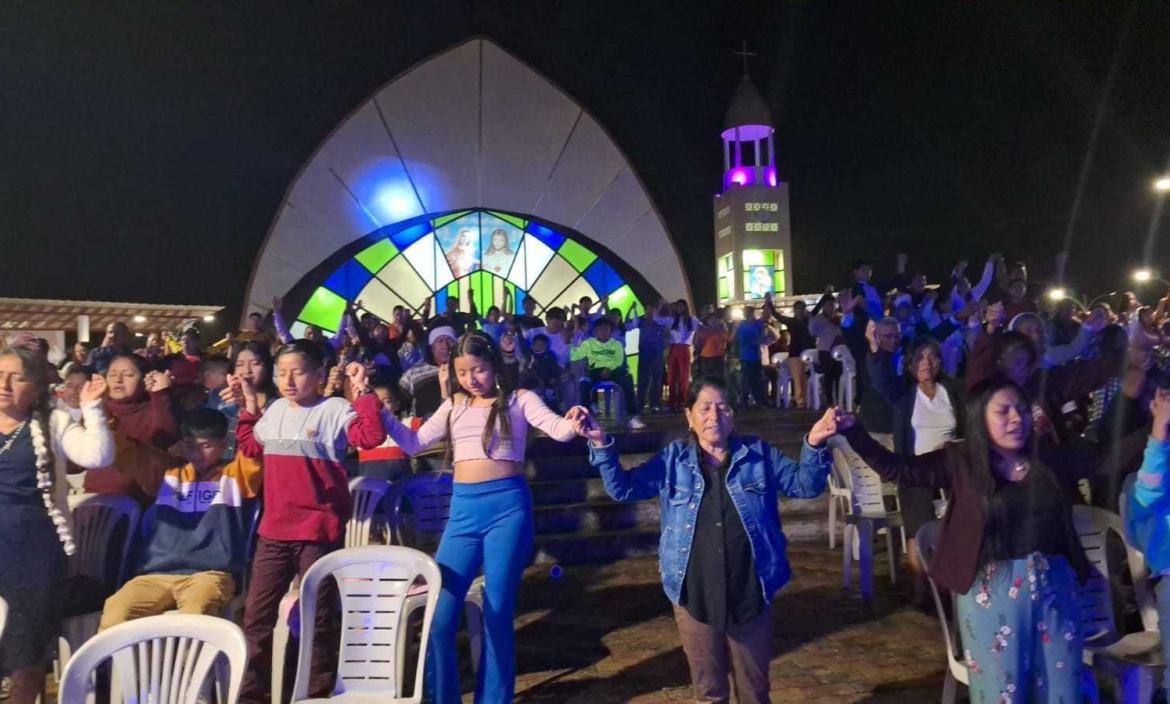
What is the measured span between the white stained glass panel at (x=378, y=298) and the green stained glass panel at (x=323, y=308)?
24.9 inches

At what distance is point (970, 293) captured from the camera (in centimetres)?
936

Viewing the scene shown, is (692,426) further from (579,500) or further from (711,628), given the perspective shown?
(579,500)

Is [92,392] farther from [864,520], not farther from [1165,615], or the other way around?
[864,520]

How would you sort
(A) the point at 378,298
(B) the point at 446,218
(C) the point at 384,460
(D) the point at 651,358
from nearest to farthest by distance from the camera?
(C) the point at 384,460 → (D) the point at 651,358 → (A) the point at 378,298 → (B) the point at 446,218

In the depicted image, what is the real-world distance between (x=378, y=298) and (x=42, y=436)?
1873 centimetres

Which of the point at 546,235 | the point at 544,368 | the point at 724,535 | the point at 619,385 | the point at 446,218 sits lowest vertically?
the point at 724,535

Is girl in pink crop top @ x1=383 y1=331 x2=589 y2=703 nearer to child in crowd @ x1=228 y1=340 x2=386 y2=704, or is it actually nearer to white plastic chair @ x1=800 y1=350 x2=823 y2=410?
child in crowd @ x1=228 y1=340 x2=386 y2=704

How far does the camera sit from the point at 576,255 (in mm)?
22406

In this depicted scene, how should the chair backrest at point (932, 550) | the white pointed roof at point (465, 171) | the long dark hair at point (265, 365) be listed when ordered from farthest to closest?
the white pointed roof at point (465, 171), the long dark hair at point (265, 365), the chair backrest at point (932, 550)

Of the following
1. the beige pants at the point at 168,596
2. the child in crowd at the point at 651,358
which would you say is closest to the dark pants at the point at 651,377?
the child in crowd at the point at 651,358

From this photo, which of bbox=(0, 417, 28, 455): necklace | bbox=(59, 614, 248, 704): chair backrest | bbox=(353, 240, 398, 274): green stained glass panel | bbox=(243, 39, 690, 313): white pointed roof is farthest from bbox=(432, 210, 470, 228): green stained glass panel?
bbox=(59, 614, 248, 704): chair backrest

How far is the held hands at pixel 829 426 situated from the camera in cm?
283

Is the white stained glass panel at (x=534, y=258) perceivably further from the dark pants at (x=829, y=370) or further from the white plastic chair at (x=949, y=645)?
the white plastic chair at (x=949, y=645)

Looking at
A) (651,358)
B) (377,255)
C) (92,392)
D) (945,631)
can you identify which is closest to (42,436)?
(92,392)
